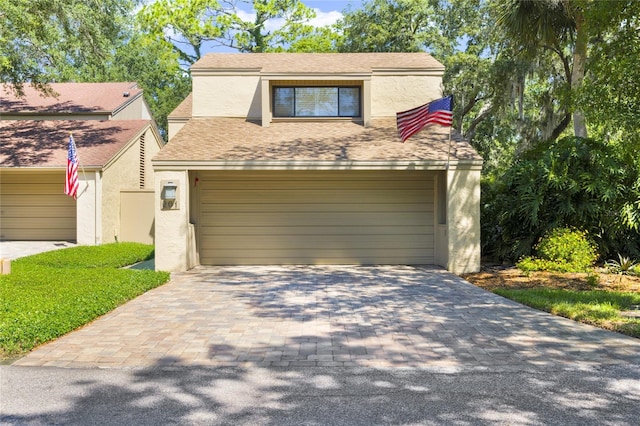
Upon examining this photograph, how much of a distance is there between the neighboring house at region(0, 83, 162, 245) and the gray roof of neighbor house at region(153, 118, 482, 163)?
441cm

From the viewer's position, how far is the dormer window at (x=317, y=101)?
13438 millimetres

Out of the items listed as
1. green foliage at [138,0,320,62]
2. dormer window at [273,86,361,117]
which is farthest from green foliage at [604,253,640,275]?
green foliage at [138,0,320,62]

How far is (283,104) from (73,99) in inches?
469

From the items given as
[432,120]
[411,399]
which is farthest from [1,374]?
[432,120]

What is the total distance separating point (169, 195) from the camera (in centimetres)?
1071

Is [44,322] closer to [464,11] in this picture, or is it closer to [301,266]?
[301,266]

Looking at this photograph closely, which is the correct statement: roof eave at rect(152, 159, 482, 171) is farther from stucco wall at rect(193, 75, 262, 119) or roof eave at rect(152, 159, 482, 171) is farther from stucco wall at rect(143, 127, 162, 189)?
stucco wall at rect(143, 127, 162, 189)

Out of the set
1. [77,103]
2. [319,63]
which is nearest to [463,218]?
[319,63]

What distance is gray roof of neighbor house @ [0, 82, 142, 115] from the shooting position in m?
19.6

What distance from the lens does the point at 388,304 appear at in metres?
7.46

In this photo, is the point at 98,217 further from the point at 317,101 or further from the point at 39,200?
the point at 317,101

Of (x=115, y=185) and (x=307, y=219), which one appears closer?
(x=307, y=219)

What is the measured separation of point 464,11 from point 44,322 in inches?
892

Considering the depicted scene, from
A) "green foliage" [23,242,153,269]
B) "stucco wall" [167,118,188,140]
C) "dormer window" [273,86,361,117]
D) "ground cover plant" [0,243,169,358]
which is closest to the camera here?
"ground cover plant" [0,243,169,358]
